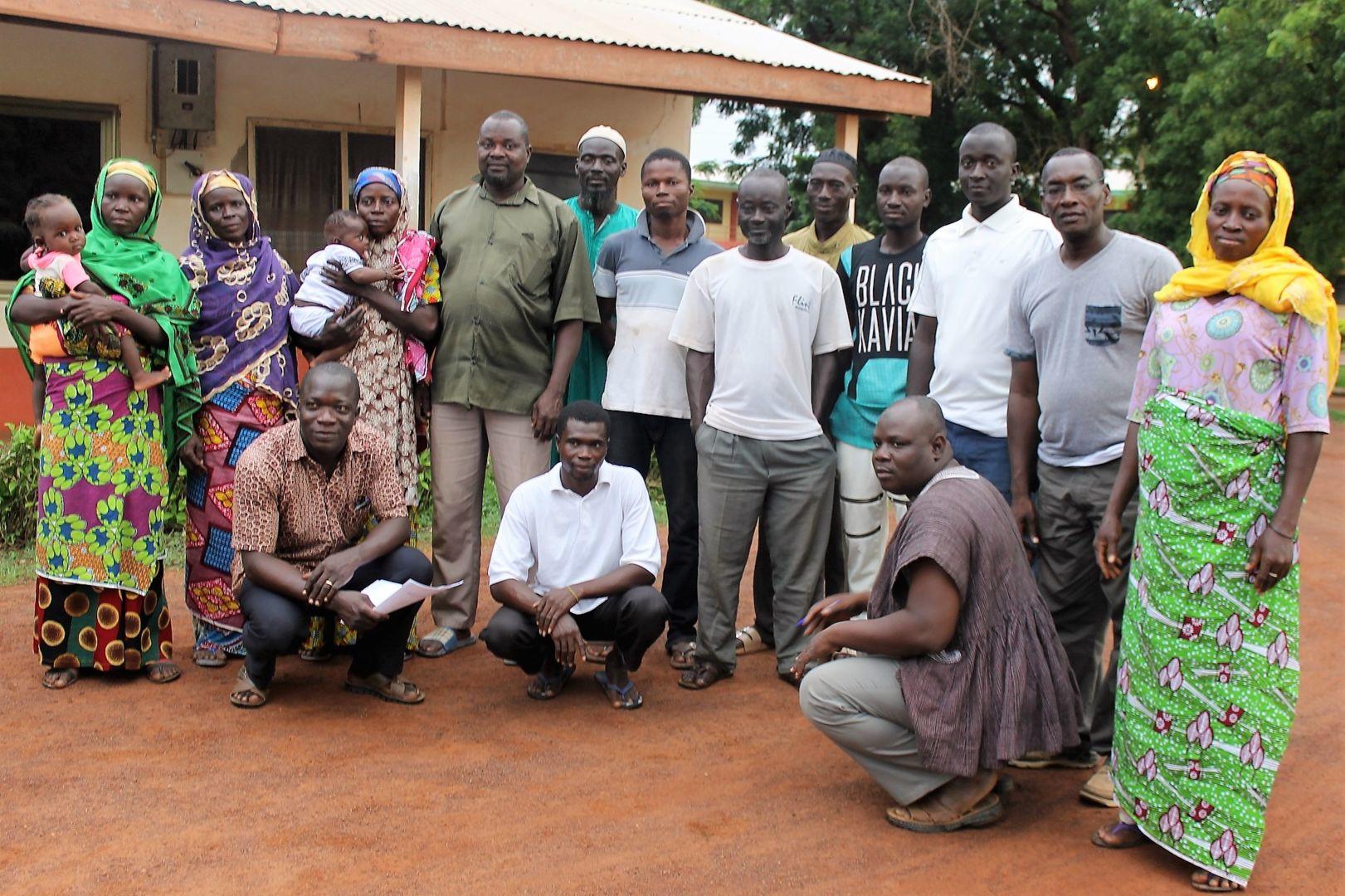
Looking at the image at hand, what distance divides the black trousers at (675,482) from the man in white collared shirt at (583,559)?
0.40 metres

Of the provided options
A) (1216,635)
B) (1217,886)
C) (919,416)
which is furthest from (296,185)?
(1217,886)

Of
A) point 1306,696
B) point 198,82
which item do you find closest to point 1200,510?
point 1306,696

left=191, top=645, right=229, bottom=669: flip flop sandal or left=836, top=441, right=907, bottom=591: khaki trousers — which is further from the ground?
left=836, top=441, right=907, bottom=591: khaki trousers

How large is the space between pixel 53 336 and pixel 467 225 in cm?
157

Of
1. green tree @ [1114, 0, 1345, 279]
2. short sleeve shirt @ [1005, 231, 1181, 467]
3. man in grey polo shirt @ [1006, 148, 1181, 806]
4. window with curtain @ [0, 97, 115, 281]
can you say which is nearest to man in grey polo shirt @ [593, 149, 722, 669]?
man in grey polo shirt @ [1006, 148, 1181, 806]

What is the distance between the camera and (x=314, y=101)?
31.2ft

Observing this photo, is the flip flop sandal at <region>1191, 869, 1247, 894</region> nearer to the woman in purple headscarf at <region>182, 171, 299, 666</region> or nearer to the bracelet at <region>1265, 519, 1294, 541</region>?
the bracelet at <region>1265, 519, 1294, 541</region>

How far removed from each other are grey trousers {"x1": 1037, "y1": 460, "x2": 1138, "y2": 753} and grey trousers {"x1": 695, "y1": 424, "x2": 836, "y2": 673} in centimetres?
97

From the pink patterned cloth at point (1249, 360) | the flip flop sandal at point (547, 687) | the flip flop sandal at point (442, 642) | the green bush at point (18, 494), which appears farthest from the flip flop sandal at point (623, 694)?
the green bush at point (18, 494)

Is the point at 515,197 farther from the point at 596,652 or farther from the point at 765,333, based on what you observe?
the point at 596,652

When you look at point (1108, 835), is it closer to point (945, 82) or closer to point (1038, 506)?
point (1038, 506)

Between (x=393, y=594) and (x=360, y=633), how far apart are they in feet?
1.36

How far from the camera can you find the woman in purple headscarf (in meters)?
4.85

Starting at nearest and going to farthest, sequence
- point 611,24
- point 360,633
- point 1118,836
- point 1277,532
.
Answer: point 1277,532
point 1118,836
point 360,633
point 611,24
